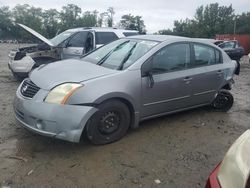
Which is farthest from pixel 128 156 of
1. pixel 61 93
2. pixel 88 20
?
pixel 88 20

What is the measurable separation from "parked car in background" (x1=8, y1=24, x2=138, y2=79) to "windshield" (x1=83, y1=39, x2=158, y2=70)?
360 cm

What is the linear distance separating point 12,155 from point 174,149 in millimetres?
2247

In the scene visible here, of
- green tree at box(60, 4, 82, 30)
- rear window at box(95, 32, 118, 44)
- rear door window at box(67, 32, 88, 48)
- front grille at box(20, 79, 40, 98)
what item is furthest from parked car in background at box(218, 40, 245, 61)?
green tree at box(60, 4, 82, 30)

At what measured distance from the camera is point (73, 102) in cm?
398

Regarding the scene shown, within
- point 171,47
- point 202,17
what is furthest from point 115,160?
point 202,17

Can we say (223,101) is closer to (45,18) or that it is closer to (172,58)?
(172,58)

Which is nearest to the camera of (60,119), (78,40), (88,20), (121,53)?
(60,119)

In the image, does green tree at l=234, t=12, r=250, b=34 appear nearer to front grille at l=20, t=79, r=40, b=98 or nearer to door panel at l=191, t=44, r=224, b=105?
A: door panel at l=191, t=44, r=224, b=105

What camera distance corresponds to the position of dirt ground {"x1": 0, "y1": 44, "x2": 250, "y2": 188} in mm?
3529

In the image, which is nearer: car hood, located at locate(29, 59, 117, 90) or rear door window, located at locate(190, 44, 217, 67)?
car hood, located at locate(29, 59, 117, 90)

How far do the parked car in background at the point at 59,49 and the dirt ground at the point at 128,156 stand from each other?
11.7 ft

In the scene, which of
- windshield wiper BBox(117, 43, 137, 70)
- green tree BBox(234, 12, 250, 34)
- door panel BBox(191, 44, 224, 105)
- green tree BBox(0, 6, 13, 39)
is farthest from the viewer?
green tree BBox(234, 12, 250, 34)

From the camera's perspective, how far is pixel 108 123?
4.40 m

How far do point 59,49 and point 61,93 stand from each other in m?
5.70
